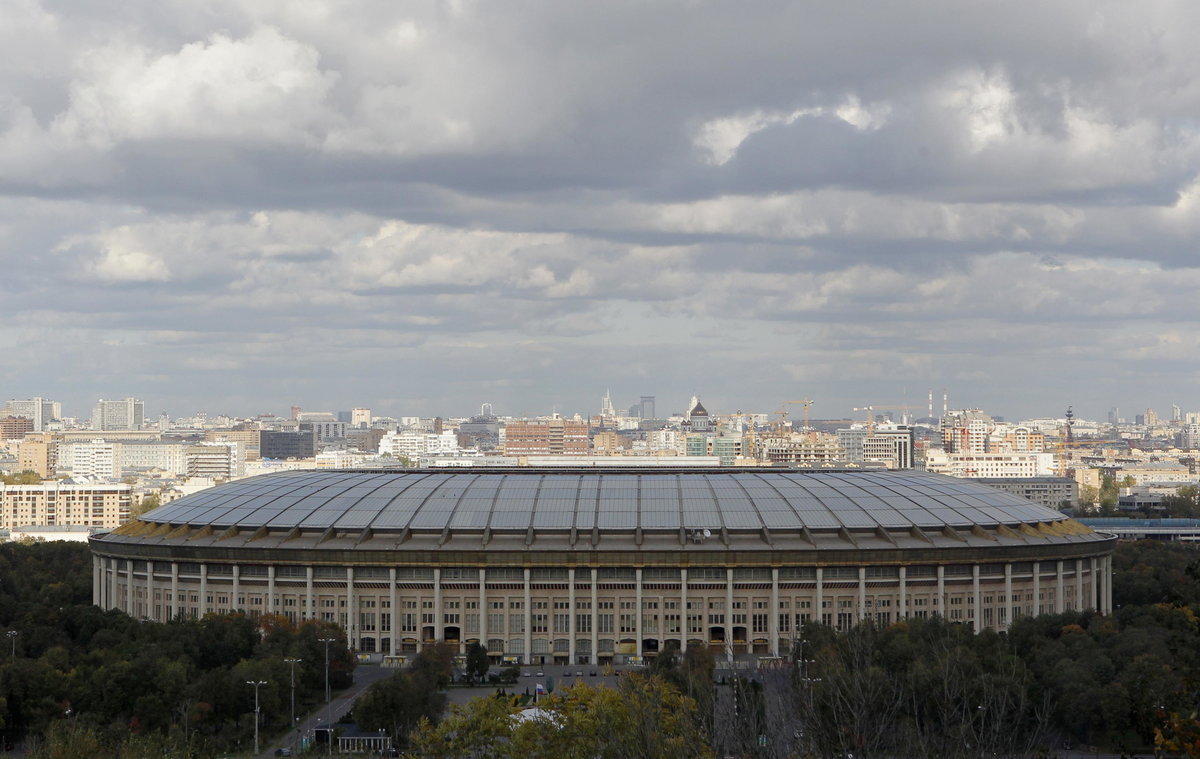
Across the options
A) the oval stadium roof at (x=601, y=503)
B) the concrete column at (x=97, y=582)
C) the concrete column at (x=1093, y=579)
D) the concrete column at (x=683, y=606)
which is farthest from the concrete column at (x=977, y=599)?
the concrete column at (x=97, y=582)

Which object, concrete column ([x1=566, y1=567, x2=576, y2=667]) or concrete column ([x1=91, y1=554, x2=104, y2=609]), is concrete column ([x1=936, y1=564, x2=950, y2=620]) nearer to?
concrete column ([x1=566, y1=567, x2=576, y2=667])

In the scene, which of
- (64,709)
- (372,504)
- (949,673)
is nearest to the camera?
(949,673)

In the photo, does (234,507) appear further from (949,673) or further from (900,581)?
(949,673)

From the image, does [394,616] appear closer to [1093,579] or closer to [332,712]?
[332,712]

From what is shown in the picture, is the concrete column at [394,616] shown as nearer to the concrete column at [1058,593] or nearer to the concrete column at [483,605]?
the concrete column at [483,605]

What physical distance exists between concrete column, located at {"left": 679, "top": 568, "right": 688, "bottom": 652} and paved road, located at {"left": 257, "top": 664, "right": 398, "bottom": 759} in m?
17.6

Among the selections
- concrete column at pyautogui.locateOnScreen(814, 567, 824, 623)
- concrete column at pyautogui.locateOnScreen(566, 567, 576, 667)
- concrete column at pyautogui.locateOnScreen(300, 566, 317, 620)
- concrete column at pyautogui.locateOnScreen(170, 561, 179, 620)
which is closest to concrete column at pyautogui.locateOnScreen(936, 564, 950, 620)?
concrete column at pyautogui.locateOnScreen(814, 567, 824, 623)

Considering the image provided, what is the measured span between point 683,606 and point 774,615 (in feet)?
18.5

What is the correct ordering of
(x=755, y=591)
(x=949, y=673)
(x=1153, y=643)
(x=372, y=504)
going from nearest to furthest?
(x=949, y=673), (x=1153, y=643), (x=755, y=591), (x=372, y=504)

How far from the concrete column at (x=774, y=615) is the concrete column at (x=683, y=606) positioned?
5.13 m

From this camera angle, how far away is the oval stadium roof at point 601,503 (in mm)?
98188

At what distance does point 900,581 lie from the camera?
9638 cm

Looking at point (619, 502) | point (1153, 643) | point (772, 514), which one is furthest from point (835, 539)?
point (1153, 643)

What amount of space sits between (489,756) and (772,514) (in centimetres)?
4865
